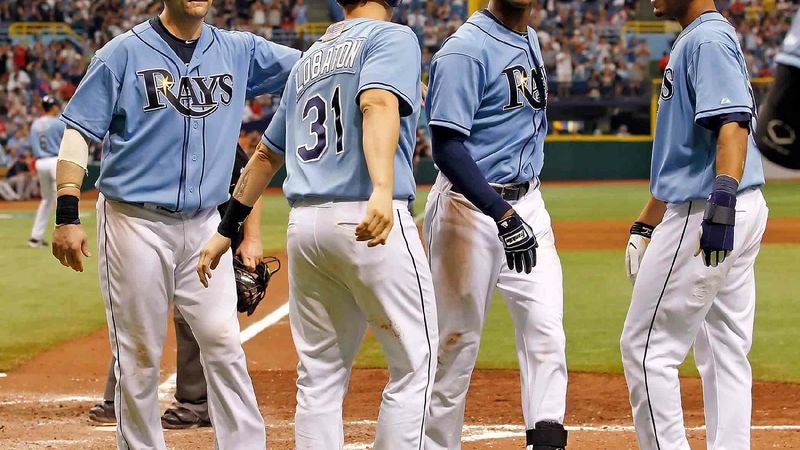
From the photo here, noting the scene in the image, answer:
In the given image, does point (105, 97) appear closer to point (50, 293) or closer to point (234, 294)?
point (234, 294)

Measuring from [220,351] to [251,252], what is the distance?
2.96 ft

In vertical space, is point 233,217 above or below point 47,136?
above

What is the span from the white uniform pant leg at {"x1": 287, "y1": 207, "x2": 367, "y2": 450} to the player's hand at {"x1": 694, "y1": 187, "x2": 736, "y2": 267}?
1.15m

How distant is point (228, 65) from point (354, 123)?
3.35 feet

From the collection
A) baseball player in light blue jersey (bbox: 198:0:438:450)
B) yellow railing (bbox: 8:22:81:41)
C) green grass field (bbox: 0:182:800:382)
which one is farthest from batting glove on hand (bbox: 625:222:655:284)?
yellow railing (bbox: 8:22:81:41)

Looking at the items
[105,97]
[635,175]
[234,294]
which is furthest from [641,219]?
[635,175]

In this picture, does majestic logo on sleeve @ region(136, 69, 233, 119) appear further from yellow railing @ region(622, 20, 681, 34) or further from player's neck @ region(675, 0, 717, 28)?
yellow railing @ region(622, 20, 681, 34)

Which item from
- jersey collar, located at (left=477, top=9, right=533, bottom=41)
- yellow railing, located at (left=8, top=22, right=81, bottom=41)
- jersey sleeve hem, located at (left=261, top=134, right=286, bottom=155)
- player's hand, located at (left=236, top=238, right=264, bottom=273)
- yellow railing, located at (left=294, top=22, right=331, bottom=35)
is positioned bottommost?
yellow railing, located at (left=294, top=22, right=331, bottom=35)

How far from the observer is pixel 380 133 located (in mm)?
3768

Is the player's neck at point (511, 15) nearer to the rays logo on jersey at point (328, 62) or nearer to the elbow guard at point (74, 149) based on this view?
the rays logo on jersey at point (328, 62)

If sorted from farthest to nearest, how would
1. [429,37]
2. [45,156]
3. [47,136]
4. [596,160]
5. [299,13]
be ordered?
[299,13] → [429,37] → [596,160] → [45,156] → [47,136]

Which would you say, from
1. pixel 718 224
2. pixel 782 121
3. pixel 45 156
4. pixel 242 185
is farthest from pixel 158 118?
pixel 45 156

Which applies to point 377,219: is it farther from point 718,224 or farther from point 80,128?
point 80,128

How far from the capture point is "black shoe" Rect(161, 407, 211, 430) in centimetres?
601
